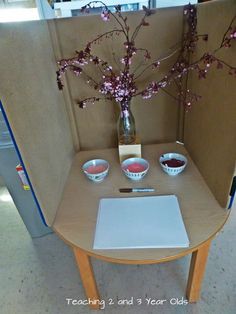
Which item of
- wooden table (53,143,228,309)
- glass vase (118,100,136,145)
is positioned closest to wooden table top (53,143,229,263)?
wooden table (53,143,228,309)

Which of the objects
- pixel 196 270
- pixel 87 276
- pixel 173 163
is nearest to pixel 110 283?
pixel 87 276

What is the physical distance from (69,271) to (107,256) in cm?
67

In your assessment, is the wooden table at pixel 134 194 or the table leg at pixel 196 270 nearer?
the wooden table at pixel 134 194

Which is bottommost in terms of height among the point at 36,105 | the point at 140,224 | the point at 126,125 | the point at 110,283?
the point at 110,283

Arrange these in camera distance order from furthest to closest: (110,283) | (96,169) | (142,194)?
(110,283) → (96,169) → (142,194)

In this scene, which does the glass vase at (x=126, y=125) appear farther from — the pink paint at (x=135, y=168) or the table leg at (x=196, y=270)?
the table leg at (x=196, y=270)

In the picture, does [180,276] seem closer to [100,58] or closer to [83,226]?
[83,226]

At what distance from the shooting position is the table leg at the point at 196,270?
0.74 metres

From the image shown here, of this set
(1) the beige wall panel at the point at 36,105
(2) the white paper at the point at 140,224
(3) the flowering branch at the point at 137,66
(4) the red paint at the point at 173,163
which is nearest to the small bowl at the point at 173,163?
(4) the red paint at the point at 173,163

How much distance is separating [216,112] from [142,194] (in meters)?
0.38

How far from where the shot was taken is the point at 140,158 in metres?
0.91

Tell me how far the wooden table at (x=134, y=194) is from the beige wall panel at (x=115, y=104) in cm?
10

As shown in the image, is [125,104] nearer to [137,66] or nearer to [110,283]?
[137,66]

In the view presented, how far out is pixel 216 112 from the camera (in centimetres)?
65
